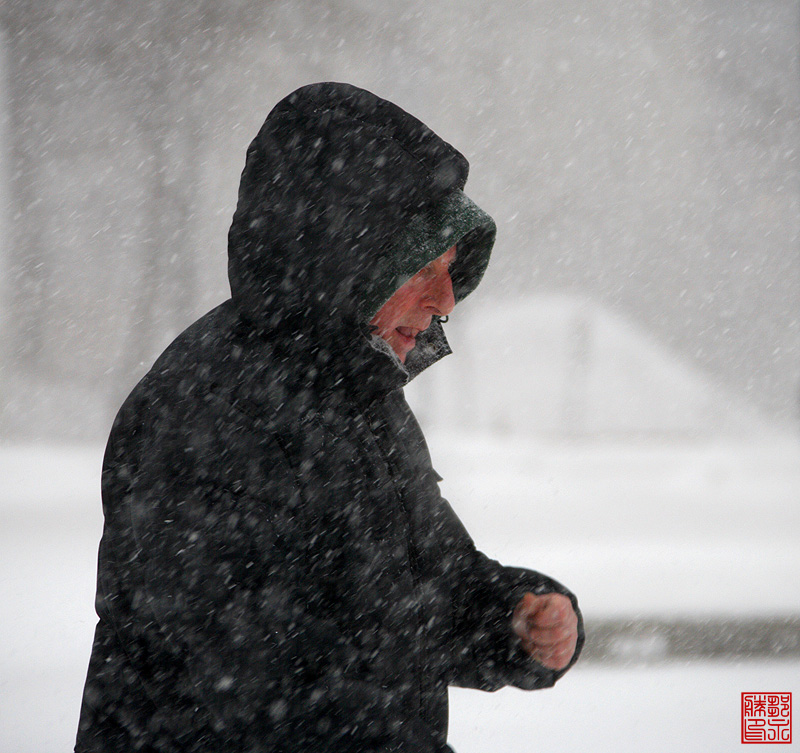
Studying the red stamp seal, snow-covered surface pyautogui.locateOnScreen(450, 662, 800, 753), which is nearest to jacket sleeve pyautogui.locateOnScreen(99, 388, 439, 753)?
snow-covered surface pyautogui.locateOnScreen(450, 662, 800, 753)

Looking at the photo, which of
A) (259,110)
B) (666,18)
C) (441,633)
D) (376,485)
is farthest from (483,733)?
(666,18)

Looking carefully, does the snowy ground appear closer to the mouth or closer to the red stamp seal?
→ the red stamp seal

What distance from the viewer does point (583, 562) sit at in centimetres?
439

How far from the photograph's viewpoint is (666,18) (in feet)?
16.1

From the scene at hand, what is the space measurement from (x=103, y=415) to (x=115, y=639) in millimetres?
3964

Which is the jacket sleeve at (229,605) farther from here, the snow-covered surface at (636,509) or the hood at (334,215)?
the snow-covered surface at (636,509)

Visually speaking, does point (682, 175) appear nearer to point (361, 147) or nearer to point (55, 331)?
point (55, 331)

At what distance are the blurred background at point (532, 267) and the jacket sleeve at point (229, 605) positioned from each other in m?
2.67

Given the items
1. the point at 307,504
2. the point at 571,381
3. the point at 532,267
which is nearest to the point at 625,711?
the point at 307,504

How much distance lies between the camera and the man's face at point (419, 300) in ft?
3.16

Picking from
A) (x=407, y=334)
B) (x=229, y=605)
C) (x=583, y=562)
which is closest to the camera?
(x=229, y=605)

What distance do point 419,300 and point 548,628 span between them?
0.45 meters

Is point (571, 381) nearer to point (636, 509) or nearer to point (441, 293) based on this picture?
point (636, 509)

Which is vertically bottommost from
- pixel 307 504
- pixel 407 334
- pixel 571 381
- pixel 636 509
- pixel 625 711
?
pixel 625 711
